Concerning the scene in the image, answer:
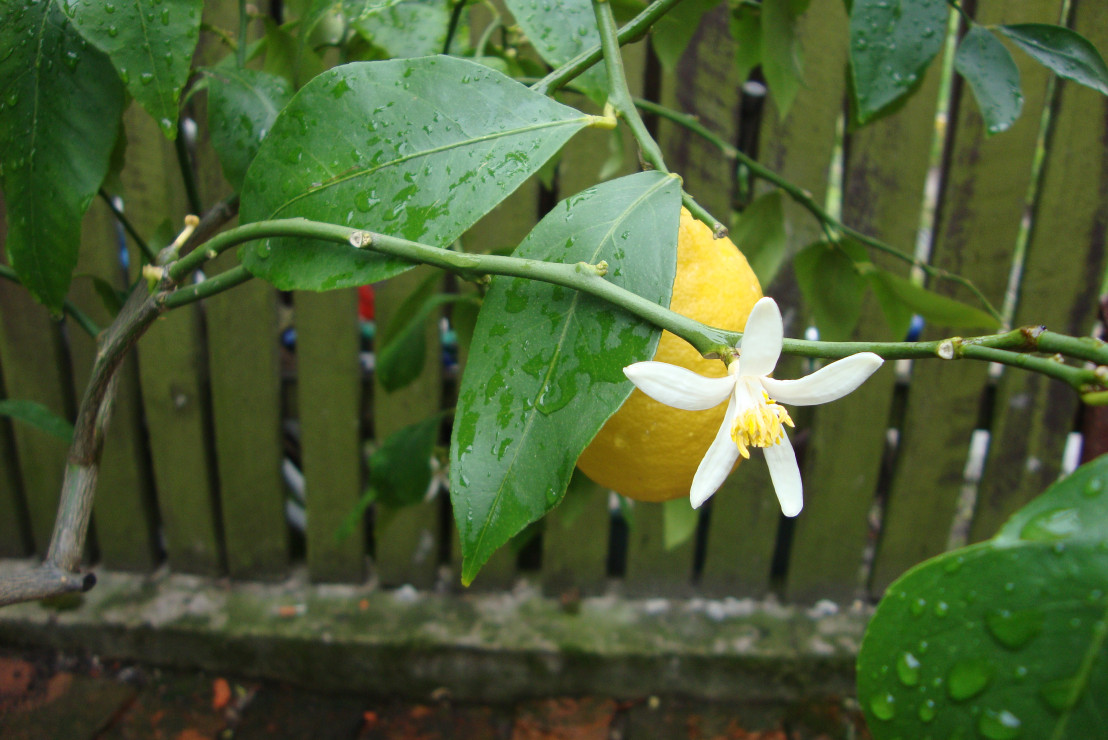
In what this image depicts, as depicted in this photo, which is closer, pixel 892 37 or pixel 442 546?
pixel 892 37

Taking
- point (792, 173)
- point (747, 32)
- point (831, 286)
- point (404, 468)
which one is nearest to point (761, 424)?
point (831, 286)

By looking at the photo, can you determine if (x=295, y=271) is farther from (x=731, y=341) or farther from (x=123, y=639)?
(x=123, y=639)

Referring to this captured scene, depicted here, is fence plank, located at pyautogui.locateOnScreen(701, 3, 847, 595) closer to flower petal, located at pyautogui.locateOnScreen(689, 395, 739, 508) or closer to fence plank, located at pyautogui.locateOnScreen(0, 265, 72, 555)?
flower petal, located at pyautogui.locateOnScreen(689, 395, 739, 508)

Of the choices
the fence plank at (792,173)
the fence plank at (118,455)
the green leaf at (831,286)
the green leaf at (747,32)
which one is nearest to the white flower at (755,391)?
the green leaf at (831,286)

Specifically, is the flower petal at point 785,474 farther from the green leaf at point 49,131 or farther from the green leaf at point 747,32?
the green leaf at point 747,32

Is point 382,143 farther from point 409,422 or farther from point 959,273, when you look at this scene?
point 959,273

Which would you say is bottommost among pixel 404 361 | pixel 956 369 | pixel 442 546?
pixel 442 546

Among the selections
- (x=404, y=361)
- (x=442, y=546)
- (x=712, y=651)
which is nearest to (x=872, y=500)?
(x=712, y=651)
